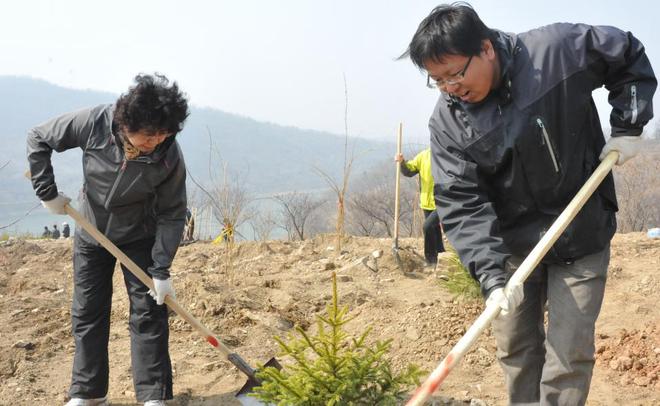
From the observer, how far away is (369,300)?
5555mm

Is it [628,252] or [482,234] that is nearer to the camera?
[482,234]

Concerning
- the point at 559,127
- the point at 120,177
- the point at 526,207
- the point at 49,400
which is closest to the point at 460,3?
the point at 559,127

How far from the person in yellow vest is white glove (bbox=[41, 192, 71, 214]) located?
430 centimetres

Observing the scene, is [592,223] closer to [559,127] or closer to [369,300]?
[559,127]

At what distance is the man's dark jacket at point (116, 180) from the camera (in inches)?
122

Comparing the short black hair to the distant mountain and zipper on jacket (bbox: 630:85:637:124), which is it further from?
the distant mountain

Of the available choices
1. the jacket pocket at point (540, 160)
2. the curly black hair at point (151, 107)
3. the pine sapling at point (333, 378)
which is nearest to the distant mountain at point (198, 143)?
the curly black hair at point (151, 107)

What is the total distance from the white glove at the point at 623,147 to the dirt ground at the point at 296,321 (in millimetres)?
1650

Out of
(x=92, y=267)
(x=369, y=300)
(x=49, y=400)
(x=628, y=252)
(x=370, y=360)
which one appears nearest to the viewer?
(x=370, y=360)

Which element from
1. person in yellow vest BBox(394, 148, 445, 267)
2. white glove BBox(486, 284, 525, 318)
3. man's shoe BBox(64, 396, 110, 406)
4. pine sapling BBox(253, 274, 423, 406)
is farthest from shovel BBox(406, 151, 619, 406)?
person in yellow vest BBox(394, 148, 445, 267)

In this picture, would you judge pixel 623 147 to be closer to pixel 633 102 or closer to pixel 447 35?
pixel 633 102

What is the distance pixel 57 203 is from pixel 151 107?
86 centimetres

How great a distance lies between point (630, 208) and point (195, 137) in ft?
357

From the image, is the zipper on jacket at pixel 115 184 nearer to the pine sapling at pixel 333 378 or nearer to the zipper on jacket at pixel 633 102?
the pine sapling at pixel 333 378
